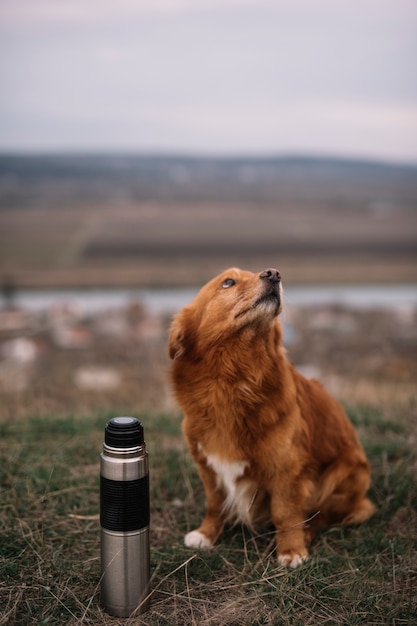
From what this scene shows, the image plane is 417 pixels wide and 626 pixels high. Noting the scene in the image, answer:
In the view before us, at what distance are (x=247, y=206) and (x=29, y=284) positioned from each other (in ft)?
82.6

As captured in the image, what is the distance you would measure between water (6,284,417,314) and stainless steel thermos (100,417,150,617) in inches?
519

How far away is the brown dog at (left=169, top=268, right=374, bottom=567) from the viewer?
3.60m

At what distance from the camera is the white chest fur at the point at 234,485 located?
11.9ft

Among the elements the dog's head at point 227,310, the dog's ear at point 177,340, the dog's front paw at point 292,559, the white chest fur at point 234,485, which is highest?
the dog's head at point 227,310

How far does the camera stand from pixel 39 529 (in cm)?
389

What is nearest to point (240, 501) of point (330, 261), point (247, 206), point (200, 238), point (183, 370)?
point (183, 370)

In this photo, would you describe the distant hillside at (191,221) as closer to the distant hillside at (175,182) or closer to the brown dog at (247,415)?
the distant hillside at (175,182)

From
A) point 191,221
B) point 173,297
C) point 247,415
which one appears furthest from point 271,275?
point 191,221

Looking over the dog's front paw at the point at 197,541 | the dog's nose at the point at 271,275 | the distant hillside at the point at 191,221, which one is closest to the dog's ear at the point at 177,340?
the dog's nose at the point at 271,275

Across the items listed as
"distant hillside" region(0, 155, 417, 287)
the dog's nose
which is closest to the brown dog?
the dog's nose

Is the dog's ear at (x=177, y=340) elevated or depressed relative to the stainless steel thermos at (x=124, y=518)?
elevated

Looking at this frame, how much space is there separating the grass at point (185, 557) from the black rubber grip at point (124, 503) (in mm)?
494

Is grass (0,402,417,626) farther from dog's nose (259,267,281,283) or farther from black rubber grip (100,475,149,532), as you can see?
dog's nose (259,267,281,283)

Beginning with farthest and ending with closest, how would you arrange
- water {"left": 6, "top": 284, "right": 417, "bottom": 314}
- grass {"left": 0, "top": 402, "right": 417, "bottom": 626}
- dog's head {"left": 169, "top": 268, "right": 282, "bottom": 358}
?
water {"left": 6, "top": 284, "right": 417, "bottom": 314} → dog's head {"left": 169, "top": 268, "right": 282, "bottom": 358} → grass {"left": 0, "top": 402, "right": 417, "bottom": 626}
